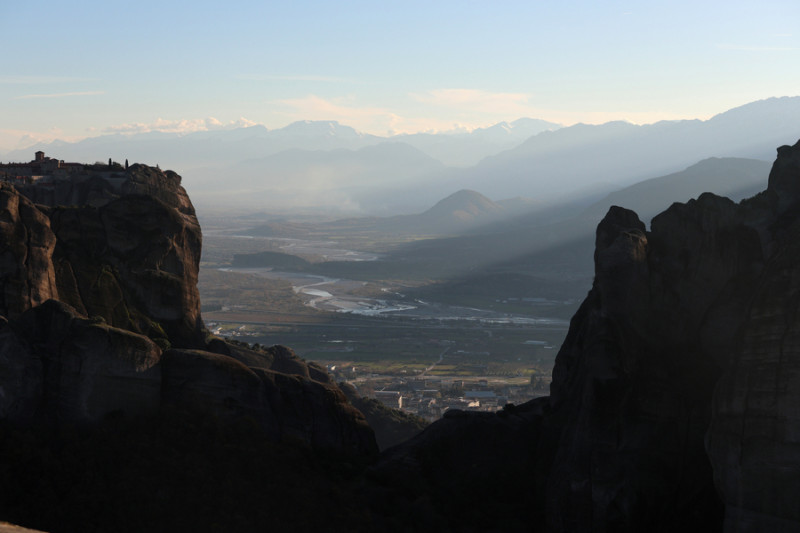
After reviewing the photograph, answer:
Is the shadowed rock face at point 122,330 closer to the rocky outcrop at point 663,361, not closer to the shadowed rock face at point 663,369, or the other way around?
the shadowed rock face at point 663,369

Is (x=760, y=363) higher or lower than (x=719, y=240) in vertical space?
lower

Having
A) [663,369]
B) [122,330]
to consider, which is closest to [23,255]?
[122,330]

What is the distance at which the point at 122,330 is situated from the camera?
29219mm

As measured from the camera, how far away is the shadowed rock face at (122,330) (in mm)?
28266

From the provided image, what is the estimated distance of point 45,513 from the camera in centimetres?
2572

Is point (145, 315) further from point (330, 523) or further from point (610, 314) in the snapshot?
point (610, 314)

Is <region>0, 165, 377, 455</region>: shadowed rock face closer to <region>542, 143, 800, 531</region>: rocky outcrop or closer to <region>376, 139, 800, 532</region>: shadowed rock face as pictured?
<region>376, 139, 800, 532</region>: shadowed rock face

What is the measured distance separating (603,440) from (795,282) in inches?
301

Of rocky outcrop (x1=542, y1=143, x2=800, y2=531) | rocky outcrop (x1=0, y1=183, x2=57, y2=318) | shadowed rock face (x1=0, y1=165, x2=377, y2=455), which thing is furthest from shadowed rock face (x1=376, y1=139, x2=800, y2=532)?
rocky outcrop (x1=0, y1=183, x2=57, y2=318)

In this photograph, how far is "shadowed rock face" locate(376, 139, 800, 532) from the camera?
27109mm

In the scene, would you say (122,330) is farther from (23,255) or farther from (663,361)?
(663,361)

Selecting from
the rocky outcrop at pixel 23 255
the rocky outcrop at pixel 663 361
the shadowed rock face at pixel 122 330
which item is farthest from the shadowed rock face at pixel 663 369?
the rocky outcrop at pixel 23 255

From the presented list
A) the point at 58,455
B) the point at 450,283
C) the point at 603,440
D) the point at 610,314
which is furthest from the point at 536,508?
the point at 450,283

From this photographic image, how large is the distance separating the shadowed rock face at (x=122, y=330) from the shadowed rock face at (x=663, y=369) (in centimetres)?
439
